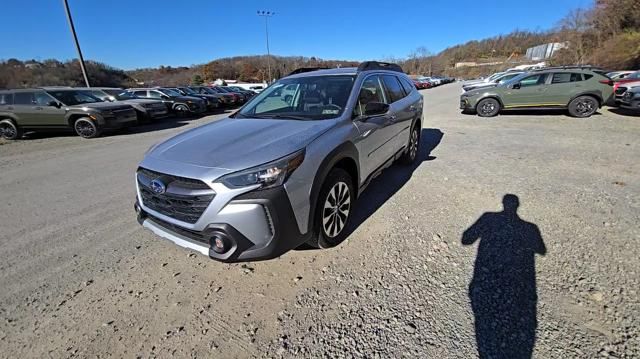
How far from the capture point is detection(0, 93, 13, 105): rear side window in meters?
9.59

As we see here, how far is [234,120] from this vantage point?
10.9 feet

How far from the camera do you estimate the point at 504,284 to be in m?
2.26

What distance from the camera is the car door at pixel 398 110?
409 cm

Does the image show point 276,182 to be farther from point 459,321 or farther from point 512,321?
point 512,321

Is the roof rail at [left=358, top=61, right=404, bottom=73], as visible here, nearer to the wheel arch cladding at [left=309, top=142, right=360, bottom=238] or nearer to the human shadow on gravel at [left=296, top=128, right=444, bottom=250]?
the wheel arch cladding at [left=309, top=142, right=360, bottom=238]

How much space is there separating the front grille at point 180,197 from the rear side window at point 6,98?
11.8m

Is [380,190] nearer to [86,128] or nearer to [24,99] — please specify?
[86,128]

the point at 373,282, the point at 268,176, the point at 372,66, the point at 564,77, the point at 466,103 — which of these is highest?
the point at 372,66

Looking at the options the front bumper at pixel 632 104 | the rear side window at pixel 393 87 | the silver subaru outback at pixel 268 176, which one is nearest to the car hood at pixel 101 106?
the silver subaru outback at pixel 268 176

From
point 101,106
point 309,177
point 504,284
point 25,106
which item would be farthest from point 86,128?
point 504,284

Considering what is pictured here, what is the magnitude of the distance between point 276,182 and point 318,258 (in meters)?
1.03

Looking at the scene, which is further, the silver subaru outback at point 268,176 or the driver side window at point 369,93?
the driver side window at point 369,93

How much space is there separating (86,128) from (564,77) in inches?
652

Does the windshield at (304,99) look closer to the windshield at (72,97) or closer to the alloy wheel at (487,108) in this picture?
the windshield at (72,97)
